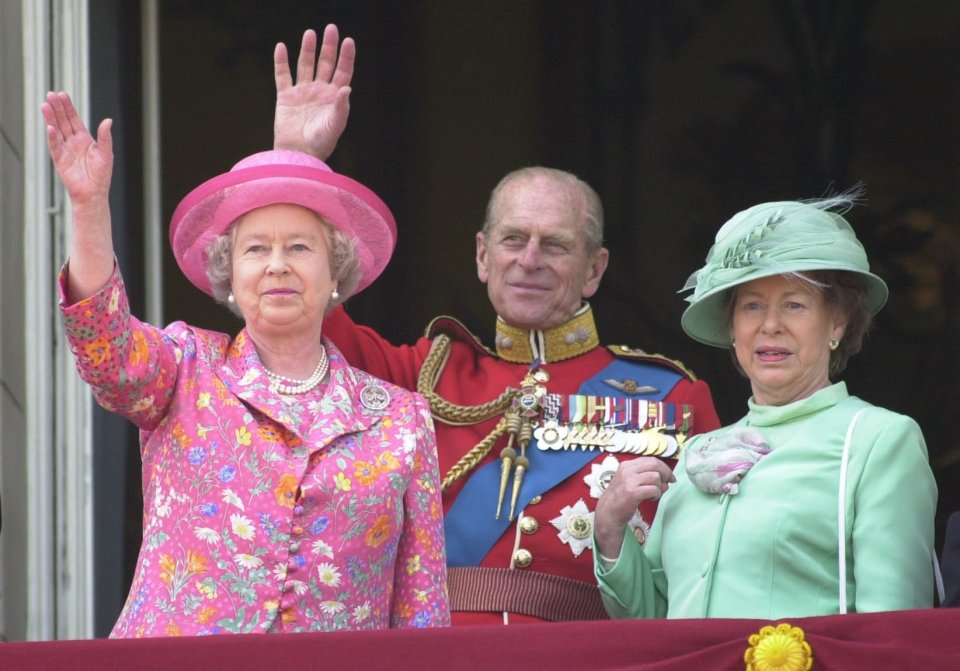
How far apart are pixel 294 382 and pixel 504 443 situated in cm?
88

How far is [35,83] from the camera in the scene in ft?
13.9

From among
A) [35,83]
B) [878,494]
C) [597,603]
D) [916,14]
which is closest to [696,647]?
[878,494]

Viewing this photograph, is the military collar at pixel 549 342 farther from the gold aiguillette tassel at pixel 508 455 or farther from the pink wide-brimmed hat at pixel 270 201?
the pink wide-brimmed hat at pixel 270 201

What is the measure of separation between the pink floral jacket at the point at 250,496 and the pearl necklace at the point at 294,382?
0.07 ft

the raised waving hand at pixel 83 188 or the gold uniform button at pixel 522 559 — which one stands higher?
the raised waving hand at pixel 83 188

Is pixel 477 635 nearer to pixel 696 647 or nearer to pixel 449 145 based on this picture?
pixel 696 647

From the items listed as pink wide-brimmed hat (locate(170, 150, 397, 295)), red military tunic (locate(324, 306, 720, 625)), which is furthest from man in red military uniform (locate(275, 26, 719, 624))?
pink wide-brimmed hat (locate(170, 150, 397, 295))

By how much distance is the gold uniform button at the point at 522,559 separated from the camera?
371 centimetres

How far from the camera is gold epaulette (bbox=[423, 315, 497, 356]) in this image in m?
4.14

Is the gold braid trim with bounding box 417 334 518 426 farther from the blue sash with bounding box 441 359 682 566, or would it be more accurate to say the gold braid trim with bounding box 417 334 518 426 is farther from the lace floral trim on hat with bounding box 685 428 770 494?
the lace floral trim on hat with bounding box 685 428 770 494

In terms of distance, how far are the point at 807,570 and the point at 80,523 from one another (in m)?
1.81

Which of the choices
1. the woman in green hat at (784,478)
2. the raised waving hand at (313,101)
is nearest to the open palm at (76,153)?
the raised waving hand at (313,101)

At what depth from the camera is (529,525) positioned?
147 inches

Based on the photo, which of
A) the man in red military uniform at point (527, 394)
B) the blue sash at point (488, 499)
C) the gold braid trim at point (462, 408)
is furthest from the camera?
the gold braid trim at point (462, 408)
